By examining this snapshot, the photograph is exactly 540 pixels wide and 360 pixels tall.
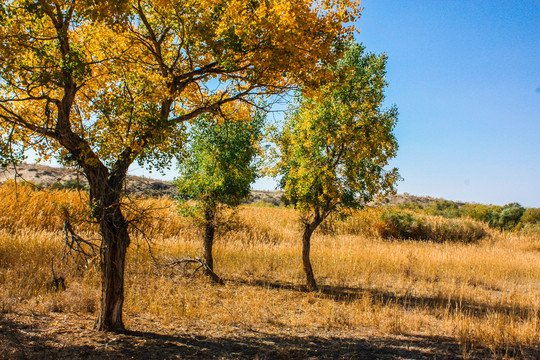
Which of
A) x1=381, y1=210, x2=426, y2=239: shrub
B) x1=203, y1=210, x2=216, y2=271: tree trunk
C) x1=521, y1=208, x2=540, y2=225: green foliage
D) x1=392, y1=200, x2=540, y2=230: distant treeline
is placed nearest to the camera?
x1=203, y1=210, x2=216, y2=271: tree trunk

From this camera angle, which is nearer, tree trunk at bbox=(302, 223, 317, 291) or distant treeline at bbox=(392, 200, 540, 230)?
tree trunk at bbox=(302, 223, 317, 291)

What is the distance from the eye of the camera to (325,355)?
571 centimetres

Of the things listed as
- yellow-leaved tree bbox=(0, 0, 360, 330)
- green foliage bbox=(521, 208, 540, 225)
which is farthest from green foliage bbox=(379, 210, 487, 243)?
yellow-leaved tree bbox=(0, 0, 360, 330)

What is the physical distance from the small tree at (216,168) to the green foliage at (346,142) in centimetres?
123

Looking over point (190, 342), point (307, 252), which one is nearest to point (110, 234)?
point (190, 342)

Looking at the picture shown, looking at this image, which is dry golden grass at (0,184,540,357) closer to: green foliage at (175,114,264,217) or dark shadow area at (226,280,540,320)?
dark shadow area at (226,280,540,320)

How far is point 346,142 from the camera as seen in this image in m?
9.38

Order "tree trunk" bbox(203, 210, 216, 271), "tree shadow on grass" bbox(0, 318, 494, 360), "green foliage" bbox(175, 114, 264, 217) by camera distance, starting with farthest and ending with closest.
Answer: "tree trunk" bbox(203, 210, 216, 271) < "green foliage" bbox(175, 114, 264, 217) < "tree shadow on grass" bbox(0, 318, 494, 360)

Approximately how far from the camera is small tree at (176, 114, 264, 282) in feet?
32.6

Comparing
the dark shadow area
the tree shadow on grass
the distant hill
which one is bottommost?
the dark shadow area

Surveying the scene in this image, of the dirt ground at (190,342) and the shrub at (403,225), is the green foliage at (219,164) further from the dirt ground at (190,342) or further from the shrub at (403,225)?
the shrub at (403,225)

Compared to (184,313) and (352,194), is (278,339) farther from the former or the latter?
(352,194)

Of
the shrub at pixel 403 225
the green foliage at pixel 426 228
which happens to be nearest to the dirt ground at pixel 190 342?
the shrub at pixel 403 225

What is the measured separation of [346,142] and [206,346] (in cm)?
579
